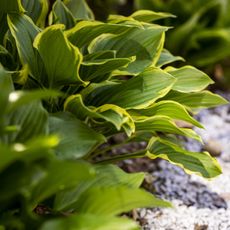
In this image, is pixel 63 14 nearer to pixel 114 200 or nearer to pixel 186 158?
pixel 186 158

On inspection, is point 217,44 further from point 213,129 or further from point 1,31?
point 1,31

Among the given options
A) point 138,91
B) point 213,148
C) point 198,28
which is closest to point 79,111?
point 138,91

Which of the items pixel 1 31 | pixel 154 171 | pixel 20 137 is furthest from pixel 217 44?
pixel 20 137

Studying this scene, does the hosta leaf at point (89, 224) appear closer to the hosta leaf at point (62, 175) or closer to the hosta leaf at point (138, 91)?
the hosta leaf at point (62, 175)

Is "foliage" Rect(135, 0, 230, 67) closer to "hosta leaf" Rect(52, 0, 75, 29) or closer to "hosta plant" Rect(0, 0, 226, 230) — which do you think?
"hosta plant" Rect(0, 0, 226, 230)

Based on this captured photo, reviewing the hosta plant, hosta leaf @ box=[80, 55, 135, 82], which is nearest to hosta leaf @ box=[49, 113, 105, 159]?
the hosta plant

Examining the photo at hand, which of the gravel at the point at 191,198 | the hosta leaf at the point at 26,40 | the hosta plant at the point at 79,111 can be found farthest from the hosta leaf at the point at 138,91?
the gravel at the point at 191,198
